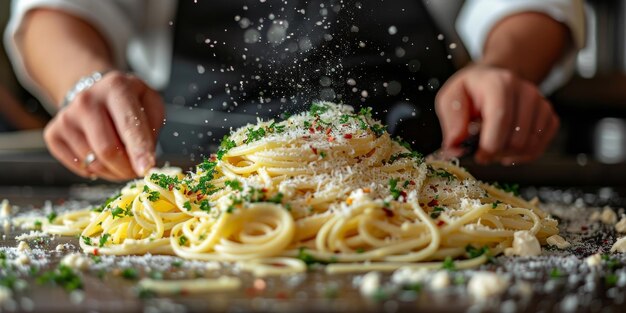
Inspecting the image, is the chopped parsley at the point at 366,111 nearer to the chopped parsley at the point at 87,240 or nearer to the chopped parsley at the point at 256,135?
the chopped parsley at the point at 256,135

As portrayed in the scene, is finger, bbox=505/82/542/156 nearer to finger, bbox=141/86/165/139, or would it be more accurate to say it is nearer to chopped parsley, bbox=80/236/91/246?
finger, bbox=141/86/165/139

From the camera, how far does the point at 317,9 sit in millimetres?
2162

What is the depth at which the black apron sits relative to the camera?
6.98 feet

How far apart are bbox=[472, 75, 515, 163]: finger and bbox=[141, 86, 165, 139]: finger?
1042mm

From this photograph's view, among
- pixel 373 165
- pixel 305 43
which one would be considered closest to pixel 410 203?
pixel 373 165

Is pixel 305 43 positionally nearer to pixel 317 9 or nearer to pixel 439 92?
pixel 317 9

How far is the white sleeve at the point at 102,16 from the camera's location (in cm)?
342

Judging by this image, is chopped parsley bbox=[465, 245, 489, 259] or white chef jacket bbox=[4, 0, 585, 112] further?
white chef jacket bbox=[4, 0, 585, 112]

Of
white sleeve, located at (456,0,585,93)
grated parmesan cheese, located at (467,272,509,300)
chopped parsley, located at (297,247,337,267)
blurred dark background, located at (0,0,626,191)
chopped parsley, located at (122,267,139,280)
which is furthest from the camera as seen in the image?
blurred dark background, located at (0,0,626,191)

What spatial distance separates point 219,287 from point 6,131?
5450 millimetres

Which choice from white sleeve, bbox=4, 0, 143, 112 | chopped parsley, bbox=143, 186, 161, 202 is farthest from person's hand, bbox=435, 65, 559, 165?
white sleeve, bbox=4, 0, 143, 112

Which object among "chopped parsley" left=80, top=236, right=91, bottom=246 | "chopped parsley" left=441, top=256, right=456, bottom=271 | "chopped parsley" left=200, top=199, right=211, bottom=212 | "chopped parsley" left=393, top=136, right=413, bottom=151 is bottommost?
"chopped parsley" left=441, top=256, right=456, bottom=271

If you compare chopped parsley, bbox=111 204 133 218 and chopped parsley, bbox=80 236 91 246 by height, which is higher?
chopped parsley, bbox=111 204 133 218

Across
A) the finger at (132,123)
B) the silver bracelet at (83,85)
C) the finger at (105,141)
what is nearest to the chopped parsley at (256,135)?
the finger at (132,123)
